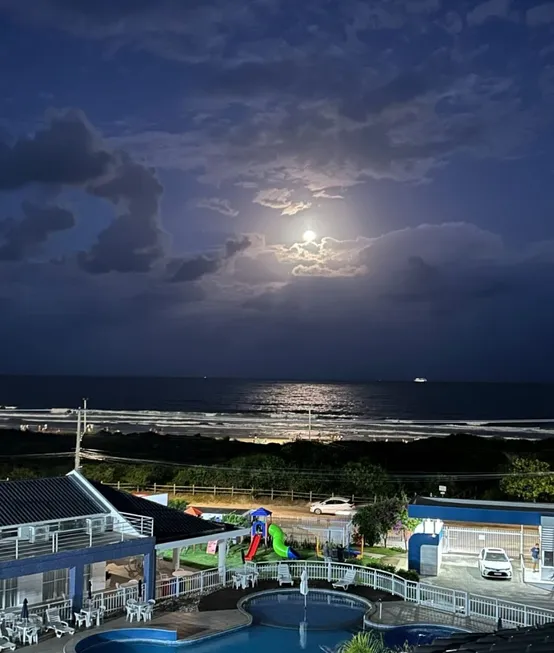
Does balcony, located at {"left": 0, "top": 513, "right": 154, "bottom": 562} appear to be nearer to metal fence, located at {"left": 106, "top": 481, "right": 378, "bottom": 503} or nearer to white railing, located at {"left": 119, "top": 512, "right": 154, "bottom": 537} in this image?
white railing, located at {"left": 119, "top": 512, "right": 154, "bottom": 537}

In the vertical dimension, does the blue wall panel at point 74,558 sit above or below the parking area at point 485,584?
above

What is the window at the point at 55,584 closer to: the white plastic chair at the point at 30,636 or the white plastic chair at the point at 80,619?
the white plastic chair at the point at 80,619

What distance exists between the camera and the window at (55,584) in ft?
65.5

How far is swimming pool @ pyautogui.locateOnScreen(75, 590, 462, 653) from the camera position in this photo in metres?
17.8

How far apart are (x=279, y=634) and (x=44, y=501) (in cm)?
778

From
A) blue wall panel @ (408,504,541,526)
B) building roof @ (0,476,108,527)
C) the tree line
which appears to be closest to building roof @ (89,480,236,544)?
building roof @ (0,476,108,527)

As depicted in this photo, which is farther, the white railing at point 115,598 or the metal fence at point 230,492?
the metal fence at point 230,492

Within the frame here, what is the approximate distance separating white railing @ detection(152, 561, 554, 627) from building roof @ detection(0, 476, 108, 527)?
328 centimetres

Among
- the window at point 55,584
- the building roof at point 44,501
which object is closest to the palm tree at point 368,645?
the window at point 55,584

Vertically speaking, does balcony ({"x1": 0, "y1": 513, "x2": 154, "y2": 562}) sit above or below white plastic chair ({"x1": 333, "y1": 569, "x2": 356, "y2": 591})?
above

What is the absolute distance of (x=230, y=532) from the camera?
23578 millimetres

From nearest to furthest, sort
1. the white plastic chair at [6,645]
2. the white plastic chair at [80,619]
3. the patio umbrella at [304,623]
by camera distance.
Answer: the white plastic chair at [6,645] → the patio umbrella at [304,623] → the white plastic chair at [80,619]

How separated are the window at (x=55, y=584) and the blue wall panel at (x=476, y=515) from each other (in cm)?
1244

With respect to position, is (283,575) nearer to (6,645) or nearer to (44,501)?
(44,501)
